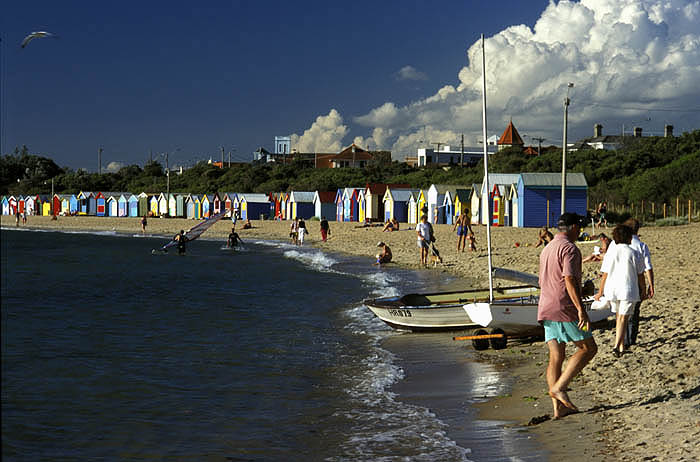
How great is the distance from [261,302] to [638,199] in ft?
136

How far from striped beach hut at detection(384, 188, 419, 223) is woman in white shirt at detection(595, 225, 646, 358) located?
182 feet

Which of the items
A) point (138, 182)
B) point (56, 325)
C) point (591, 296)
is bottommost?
point (56, 325)

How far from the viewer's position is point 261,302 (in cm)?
2222

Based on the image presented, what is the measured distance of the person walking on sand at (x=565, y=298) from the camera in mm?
6793

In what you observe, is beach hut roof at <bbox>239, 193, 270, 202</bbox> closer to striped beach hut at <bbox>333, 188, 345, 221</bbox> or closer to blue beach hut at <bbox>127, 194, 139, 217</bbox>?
striped beach hut at <bbox>333, 188, 345, 221</bbox>

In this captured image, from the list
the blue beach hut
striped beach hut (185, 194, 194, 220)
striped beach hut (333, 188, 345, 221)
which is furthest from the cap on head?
the blue beach hut

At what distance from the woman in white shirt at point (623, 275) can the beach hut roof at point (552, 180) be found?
38.1 m

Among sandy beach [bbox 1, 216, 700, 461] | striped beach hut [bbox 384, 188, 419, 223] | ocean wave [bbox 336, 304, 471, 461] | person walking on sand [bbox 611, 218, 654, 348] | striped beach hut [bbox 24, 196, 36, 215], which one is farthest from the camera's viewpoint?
striped beach hut [bbox 24, 196, 36, 215]

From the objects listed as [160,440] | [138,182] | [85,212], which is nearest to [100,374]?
[160,440]

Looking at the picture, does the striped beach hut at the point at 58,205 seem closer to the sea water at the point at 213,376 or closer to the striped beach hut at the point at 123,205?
the striped beach hut at the point at 123,205

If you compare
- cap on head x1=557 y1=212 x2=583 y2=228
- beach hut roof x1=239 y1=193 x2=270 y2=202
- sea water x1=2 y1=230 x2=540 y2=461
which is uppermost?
beach hut roof x1=239 y1=193 x2=270 y2=202

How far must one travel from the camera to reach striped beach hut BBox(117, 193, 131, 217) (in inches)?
4141

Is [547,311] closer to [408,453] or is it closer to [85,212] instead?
[408,453]

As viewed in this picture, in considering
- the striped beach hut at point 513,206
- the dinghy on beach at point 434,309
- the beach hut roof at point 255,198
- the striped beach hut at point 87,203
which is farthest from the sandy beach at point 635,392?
the striped beach hut at point 87,203
